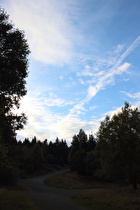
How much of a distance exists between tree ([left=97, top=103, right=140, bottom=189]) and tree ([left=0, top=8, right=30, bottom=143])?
585 inches

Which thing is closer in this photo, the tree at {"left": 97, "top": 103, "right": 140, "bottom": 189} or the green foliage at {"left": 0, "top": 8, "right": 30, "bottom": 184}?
the green foliage at {"left": 0, "top": 8, "right": 30, "bottom": 184}

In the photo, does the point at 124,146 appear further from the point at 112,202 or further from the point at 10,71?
the point at 10,71

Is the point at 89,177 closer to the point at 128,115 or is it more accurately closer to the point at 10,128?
the point at 128,115

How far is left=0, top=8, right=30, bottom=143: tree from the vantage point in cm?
1199

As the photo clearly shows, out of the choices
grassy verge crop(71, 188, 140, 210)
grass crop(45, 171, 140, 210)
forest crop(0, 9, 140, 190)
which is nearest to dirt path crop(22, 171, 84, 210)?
grass crop(45, 171, 140, 210)

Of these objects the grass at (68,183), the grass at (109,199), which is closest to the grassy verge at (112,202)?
the grass at (109,199)

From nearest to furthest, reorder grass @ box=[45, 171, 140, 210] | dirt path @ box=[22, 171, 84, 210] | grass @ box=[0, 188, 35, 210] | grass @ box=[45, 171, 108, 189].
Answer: grass @ box=[0, 188, 35, 210] → dirt path @ box=[22, 171, 84, 210] → grass @ box=[45, 171, 140, 210] → grass @ box=[45, 171, 108, 189]

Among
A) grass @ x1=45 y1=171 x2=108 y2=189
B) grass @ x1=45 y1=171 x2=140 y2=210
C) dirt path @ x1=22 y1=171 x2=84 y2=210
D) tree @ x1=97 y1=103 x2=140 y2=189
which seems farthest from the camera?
grass @ x1=45 y1=171 x2=108 y2=189

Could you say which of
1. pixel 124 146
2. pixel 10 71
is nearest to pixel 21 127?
pixel 10 71

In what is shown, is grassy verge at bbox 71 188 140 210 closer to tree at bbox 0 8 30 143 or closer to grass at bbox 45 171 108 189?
tree at bbox 0 8 30 143

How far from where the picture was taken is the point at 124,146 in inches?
864

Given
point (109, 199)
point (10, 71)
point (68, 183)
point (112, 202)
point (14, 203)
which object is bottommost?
point (68, 183)

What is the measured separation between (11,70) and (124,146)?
17.7 meters

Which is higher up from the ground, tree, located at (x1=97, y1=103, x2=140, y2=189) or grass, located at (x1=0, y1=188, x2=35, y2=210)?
tree, located at (x1=97, y1=103, x2=140, y2=189)
